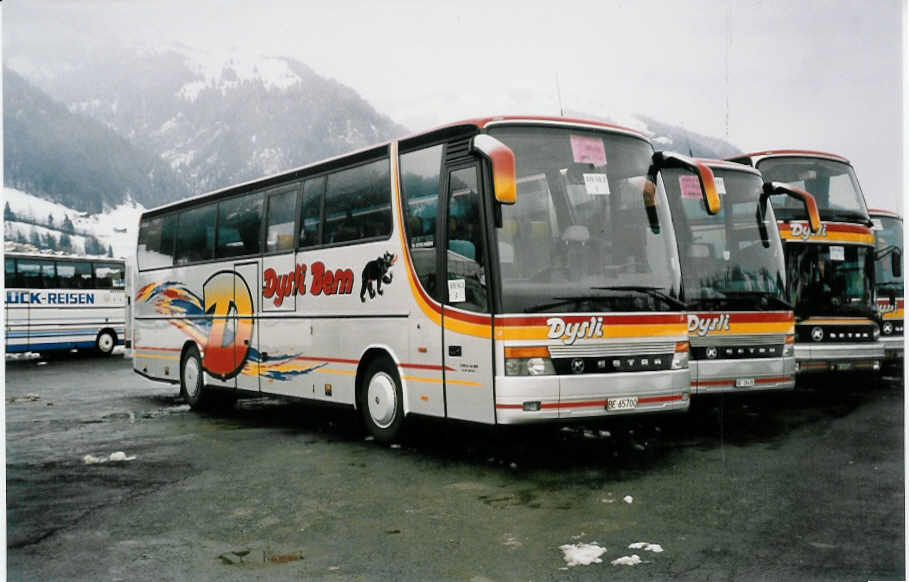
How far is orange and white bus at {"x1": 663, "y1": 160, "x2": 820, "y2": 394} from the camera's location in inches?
404

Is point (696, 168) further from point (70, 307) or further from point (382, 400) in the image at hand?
point (70, 307)

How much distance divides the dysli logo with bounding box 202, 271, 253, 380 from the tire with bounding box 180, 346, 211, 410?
0.28m

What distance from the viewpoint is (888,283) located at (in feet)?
47.9

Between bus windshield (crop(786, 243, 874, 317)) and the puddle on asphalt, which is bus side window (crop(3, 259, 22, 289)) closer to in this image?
the puddle on asphalt

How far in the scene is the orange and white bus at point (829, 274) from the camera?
39.4ft

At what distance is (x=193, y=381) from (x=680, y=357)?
7.40 meters

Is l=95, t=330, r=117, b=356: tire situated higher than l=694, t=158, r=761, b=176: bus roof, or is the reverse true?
l=694, t=158, r=761, b=176: bus roof

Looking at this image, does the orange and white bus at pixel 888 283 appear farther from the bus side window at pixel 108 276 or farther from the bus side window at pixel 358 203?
the bus side window at pixel 108 276

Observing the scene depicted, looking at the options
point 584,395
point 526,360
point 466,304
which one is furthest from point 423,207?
point 584,395

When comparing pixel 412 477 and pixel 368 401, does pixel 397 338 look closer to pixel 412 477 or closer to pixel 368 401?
pixel 368 401

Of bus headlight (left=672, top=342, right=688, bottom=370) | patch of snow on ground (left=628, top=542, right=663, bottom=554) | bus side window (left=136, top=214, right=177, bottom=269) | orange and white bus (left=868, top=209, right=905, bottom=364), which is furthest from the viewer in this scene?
bus side window (left=136, top=214, right=177, bottom=269)

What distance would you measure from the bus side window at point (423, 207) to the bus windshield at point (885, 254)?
6229mm

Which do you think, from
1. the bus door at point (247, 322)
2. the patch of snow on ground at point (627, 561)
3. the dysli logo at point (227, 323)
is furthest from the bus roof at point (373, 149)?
the patch of snow on ground at point (627, 561)

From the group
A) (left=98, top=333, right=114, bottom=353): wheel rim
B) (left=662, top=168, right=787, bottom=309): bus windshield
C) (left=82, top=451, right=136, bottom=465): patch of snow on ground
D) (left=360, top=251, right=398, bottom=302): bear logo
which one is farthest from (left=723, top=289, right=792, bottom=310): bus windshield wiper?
(left=98, top=333, right=114, bottom=353): wheel rim
